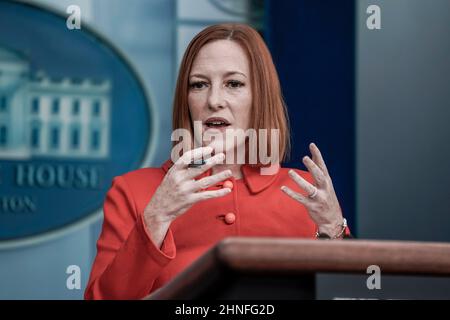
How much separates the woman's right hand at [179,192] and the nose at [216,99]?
0.97 feet

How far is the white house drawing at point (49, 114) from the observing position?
3.26 m

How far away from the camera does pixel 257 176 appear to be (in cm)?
196

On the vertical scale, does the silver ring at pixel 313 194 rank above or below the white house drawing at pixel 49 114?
below

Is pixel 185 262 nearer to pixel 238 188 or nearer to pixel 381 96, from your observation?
pixel 238 188

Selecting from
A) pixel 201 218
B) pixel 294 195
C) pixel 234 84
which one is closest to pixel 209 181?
pixel 294 195

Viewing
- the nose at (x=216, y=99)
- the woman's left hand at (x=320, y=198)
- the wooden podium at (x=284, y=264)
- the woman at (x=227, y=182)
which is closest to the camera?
the wooden podium at (x=284, y=264)

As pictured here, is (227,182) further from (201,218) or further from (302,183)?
(302,183)

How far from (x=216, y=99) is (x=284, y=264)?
814 millimetres

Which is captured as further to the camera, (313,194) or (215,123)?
(215,123)

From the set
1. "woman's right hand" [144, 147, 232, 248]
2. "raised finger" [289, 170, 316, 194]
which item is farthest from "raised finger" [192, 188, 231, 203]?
"raised finger" [289, 170, 316, 194]

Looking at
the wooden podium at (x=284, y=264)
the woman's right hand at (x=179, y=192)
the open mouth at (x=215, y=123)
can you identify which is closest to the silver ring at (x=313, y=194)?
the woman's right hand at (x=179, y=192)

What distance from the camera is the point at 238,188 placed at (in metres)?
1.94

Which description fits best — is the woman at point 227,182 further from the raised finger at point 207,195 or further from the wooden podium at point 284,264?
the wooden podium at point 284,264

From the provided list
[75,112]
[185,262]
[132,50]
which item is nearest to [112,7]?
[132,50]
